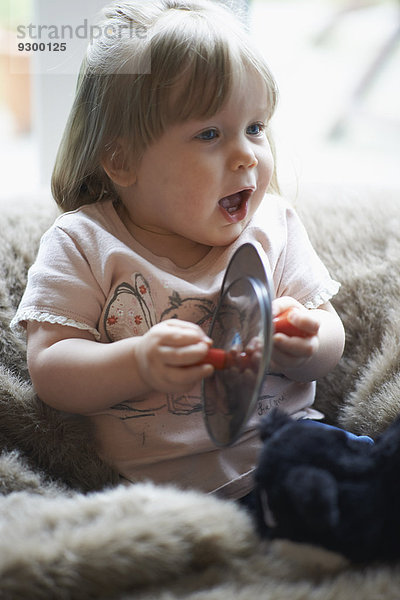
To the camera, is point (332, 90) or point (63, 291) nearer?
point (63, 291)

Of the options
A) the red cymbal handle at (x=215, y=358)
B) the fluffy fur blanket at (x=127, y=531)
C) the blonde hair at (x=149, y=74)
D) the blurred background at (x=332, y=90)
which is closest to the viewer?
the fluffy fur blanket at (x=127, y=531)

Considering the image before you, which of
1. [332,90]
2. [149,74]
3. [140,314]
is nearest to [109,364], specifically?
[140,314]

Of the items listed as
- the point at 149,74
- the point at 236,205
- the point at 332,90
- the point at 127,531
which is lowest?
Result: the point at 332,90

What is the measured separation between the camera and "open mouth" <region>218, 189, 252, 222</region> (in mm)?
839

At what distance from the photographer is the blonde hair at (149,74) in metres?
0.79

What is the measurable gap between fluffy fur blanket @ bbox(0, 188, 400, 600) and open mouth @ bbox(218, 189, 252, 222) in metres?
0.26

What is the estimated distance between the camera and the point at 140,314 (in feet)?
2.72

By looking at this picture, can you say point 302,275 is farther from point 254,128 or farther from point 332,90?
point 332,90

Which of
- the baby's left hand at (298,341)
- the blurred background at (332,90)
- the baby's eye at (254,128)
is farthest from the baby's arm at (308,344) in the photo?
the blurred background at (332,90)

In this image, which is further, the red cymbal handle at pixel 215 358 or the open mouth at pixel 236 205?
the open mouth at pixel 236 205

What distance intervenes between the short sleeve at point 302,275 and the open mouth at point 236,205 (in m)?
0.10

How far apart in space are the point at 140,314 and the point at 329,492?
0.33m

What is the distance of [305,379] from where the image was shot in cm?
88

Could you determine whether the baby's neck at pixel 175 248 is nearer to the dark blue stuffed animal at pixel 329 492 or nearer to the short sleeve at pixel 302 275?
the short sleeve at pixel 302 275
